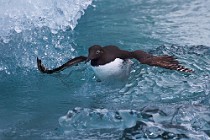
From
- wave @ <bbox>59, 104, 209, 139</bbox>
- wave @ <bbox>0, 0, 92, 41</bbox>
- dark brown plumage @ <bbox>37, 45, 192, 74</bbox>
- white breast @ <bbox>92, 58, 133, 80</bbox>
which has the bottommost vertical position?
wave @ <bbox>59, 104, 209, 139</bbox>

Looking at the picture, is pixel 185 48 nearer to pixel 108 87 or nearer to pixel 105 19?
pixel 108 87

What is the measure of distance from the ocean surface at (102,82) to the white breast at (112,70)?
109 millimetres

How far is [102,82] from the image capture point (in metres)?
5.92

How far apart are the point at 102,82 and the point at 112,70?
218mm

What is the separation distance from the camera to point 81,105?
17.8 feet

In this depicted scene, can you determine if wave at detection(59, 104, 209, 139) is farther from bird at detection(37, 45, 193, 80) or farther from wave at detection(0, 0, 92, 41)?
wave at detection(0, 0, 92, 41)

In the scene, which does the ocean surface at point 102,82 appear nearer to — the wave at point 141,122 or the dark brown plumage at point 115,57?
the wave at point 141,122

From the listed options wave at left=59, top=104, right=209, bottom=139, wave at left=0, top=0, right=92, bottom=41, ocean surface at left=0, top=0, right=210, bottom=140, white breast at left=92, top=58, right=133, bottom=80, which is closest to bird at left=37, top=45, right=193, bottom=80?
white breast at left=92, top=58, right=133, bottom=80

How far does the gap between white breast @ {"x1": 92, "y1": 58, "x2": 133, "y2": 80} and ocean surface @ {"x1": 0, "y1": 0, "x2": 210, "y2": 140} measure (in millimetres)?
109

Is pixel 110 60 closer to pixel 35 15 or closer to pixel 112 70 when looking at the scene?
pixel 112 70

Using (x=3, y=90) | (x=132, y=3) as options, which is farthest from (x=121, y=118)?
(x=132, y=3)

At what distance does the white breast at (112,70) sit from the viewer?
5.77 meters

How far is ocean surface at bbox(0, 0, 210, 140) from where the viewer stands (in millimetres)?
4770

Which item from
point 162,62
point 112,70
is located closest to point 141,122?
point 162,62
